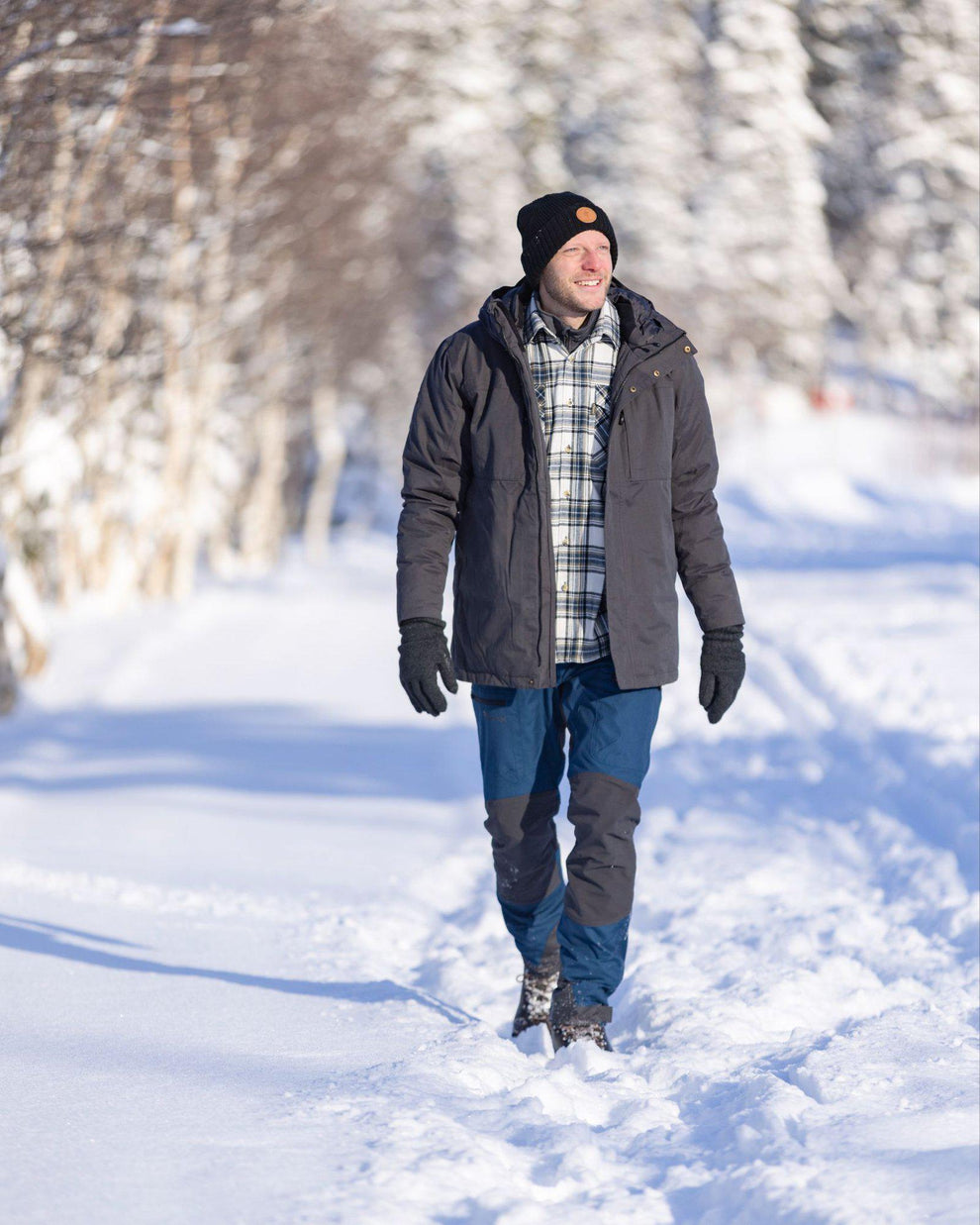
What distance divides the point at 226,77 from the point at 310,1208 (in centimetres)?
1347

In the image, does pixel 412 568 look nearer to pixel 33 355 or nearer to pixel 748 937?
pixel 748 937

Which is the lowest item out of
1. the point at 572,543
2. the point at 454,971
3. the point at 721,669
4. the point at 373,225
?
the point at 454,971

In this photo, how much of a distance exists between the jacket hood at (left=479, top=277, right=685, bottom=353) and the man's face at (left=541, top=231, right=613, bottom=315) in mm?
87

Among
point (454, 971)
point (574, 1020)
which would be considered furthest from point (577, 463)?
point (454, 971)

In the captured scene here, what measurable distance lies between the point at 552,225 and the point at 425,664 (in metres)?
1.09

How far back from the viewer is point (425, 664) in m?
3.95

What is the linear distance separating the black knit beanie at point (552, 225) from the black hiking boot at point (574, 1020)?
5.72 ft

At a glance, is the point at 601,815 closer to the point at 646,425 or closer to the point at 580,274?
the point at 646,425

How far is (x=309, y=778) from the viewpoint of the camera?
28.4 feet

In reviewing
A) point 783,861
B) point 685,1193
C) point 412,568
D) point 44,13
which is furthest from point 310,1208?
point 44,13

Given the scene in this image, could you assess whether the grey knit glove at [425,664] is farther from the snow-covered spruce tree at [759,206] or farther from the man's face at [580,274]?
the snow-covered spruce tree at [759,206]

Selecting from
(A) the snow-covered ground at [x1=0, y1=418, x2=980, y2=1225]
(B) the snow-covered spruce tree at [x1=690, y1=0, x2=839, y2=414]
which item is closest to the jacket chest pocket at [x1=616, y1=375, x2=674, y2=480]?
(A) the snow-covered ground at [x1=0, y1=418, x2=980, y2=1225]

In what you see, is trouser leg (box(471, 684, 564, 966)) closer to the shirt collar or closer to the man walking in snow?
the man walking in snow

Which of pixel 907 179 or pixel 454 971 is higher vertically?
pixel 907 179
